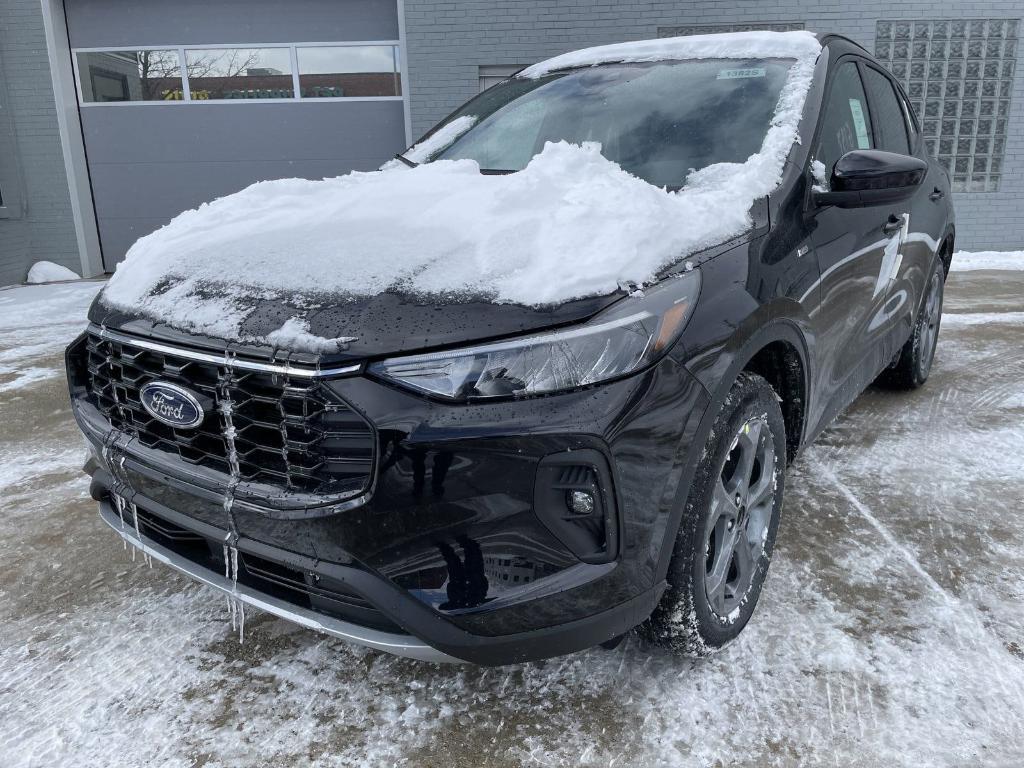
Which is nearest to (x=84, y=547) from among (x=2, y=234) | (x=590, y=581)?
(x=590, y=581)

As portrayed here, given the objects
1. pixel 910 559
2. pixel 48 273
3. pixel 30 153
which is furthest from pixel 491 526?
pixel 30 153

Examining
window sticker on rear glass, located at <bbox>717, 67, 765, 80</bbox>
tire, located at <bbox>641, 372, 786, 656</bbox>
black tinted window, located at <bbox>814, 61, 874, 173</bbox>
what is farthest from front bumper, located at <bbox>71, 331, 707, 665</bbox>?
window sticker on rear glass, located at <bbox>717, 67, 765, 80</bbox>

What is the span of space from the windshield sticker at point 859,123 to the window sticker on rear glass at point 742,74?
466 mm

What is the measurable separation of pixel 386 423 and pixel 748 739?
1098 mm

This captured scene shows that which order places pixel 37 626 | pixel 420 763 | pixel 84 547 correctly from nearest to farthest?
pixel 420 763 → pixel 37 626 → pixel 84 547

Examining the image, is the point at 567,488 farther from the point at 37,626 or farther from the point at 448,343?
the point at 37,626

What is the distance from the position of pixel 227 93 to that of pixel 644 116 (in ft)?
26.6

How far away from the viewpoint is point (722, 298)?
5.73 ft

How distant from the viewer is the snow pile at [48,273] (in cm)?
919

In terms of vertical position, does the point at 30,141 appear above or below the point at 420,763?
above

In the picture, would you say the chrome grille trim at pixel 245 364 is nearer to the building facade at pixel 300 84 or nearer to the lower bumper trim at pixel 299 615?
the lower bumper trim at pixel 299 615

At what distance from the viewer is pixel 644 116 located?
2523 millimetres

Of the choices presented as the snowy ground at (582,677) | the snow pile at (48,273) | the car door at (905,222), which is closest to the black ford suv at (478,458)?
the snowy ground at (582,677)

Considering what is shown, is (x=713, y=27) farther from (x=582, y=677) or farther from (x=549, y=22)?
(x=582, y=677)
